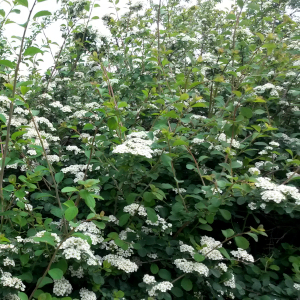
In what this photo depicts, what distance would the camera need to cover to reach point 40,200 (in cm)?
→ 238

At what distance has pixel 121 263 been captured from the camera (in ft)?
6.24

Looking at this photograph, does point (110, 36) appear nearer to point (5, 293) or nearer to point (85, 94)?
point (85, 94)

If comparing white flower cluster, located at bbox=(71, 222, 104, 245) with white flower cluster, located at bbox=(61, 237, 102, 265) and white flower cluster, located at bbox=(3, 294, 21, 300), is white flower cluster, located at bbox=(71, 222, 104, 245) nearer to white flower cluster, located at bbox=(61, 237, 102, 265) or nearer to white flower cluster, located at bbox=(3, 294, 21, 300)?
white flower cluster, located at bbox=(61, 237, 102, 265)

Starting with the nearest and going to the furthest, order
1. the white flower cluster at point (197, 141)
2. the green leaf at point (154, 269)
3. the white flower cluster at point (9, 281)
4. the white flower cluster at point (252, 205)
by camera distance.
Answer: the white flower cluster at point (9, 281), the green leaf at point (154, 269), the white flower cluster at point (252, 205), the white flower cluster at point (197, 141)

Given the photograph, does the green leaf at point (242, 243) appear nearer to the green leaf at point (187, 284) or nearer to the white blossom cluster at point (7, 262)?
the green leaf at point (187, 284)

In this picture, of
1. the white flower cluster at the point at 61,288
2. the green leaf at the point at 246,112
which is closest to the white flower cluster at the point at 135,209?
the white flower cluster at the point at 61,288

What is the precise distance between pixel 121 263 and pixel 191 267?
45 cm

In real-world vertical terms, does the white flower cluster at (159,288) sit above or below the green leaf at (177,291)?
above

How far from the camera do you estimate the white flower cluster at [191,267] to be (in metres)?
1.86

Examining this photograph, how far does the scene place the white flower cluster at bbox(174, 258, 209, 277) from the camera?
1.86 meters

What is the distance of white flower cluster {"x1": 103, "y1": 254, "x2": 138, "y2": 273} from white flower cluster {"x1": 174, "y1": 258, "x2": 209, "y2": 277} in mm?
294

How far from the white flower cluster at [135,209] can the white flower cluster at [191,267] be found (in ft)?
1.28

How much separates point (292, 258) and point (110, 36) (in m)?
3.09

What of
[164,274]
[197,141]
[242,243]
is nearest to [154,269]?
[164,274]
